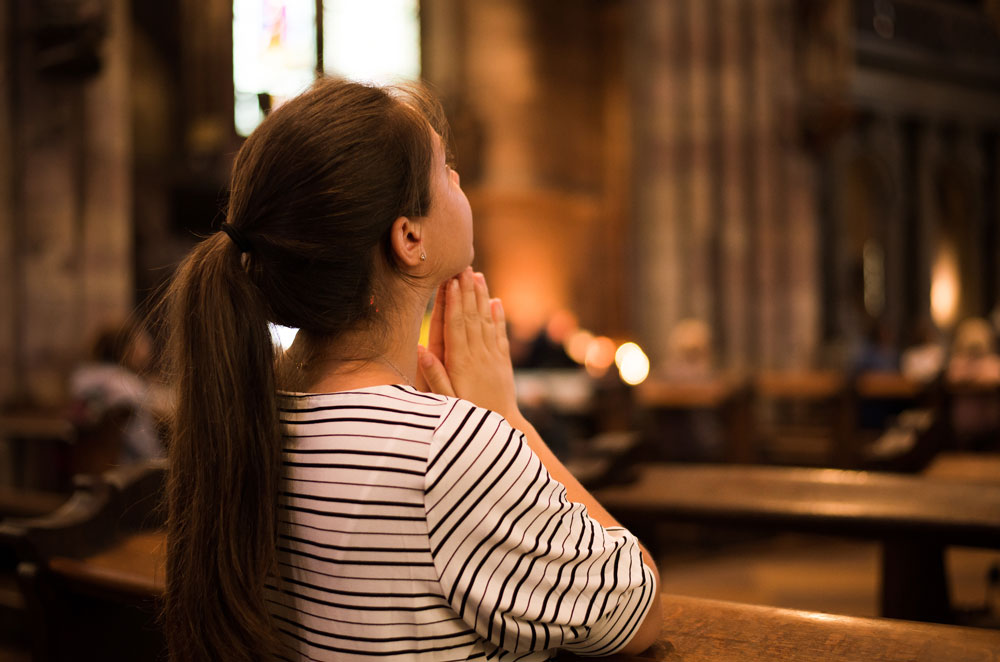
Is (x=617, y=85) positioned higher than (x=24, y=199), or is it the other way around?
(x=617, y=85)

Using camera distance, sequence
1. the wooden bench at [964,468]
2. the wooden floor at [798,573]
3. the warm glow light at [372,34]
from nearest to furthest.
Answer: the wooden bench at [964,468] → the wooden floor at [798,573] → the warm glow light at [372,34]

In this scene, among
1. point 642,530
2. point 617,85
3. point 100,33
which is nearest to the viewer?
point 642,530

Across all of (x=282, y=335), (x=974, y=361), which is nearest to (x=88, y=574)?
(x=282, y=335)

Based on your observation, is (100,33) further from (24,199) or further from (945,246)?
(945,246)

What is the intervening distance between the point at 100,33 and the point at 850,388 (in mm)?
5712

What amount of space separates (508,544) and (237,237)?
0.53 metres

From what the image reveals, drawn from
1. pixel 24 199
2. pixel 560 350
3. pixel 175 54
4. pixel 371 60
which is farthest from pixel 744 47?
pixel 175 54

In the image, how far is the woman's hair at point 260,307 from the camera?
1169 mm

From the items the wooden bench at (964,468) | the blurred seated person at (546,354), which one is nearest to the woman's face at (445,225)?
the wooden bench at (964,468)

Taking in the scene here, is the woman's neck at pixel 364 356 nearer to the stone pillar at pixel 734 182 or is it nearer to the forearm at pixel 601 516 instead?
the forearm at pixel 601 516

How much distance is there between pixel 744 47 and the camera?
1017 cm

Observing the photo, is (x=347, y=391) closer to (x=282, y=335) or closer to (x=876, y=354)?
(x=282, y=335)

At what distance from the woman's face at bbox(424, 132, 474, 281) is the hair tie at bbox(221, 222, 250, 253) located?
24cm

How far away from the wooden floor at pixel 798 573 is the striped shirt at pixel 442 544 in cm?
352
